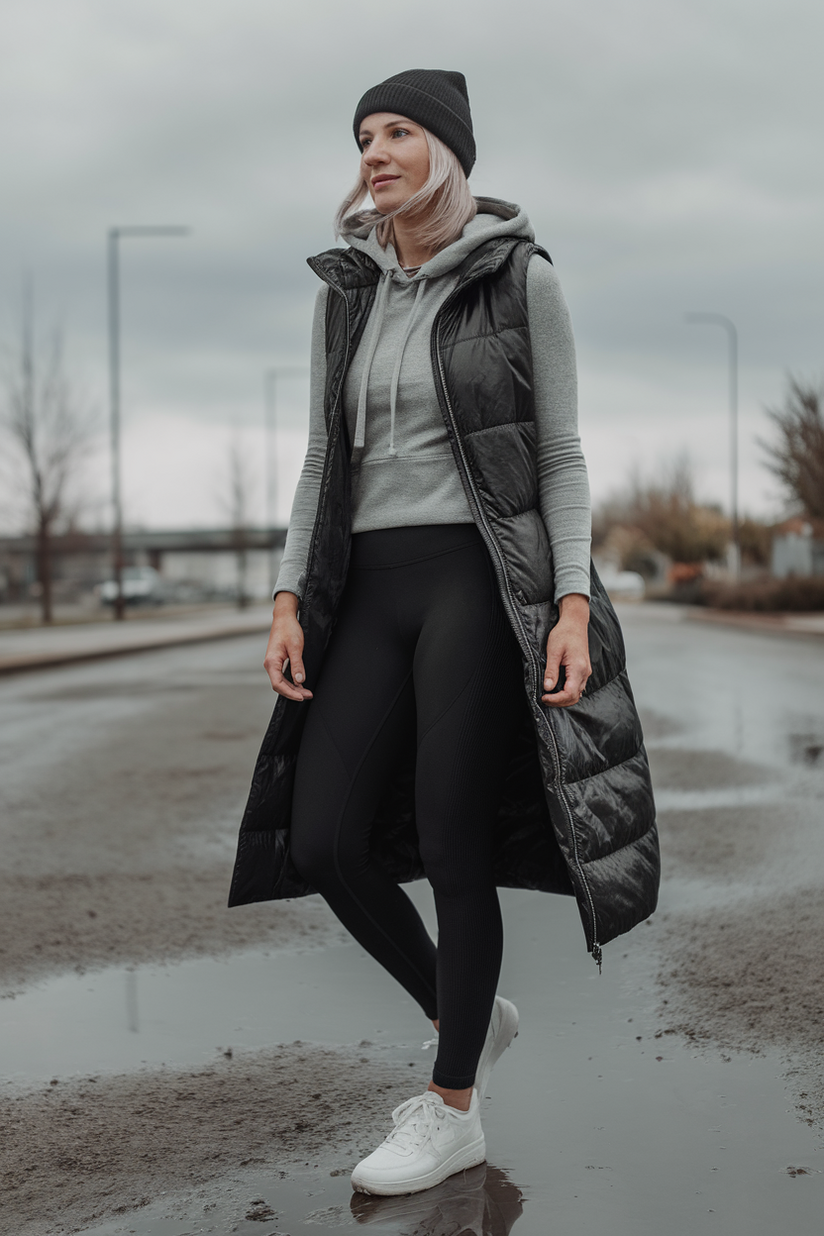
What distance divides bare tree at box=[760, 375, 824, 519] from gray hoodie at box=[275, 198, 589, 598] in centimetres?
2802

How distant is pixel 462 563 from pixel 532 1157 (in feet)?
3.70

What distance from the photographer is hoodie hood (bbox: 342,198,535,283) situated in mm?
2531

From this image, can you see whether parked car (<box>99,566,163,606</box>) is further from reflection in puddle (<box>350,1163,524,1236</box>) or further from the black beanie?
reflection in puddle (<box>350,1163,524,1236</box>)

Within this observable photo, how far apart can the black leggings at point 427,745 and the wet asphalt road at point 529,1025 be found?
31cm

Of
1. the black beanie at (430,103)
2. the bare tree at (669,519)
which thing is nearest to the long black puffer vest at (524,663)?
the black beanie at (430,103)

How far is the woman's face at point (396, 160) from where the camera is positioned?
8.44ft

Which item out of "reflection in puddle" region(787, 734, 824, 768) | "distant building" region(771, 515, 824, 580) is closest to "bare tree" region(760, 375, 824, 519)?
"distant building" region(771, 515, 824, 580)

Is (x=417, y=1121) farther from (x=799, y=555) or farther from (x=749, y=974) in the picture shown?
(x=799, y=555)

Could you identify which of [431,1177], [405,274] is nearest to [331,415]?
[405,274]

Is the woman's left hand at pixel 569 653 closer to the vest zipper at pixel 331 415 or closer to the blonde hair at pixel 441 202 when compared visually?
the vest zipper at pixel 331 415

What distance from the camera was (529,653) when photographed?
234cm

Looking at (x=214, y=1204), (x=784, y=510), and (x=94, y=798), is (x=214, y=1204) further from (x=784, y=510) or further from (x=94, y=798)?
(x=784, y=510)

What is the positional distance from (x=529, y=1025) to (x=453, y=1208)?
1.04m

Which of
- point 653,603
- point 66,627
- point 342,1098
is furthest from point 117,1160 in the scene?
point 653,603
